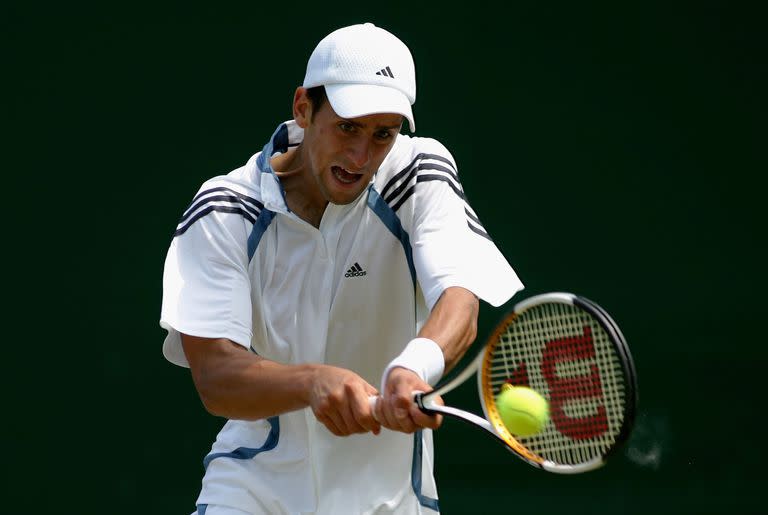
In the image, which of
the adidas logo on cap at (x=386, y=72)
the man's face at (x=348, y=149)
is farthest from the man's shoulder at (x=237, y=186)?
the adidas logo on cap at (x=386, y=72)

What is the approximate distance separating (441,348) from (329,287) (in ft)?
1.29

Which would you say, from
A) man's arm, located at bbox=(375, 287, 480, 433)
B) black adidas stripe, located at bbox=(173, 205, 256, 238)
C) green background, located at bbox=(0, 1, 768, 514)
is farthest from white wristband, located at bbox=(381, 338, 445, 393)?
green background, located at bbox=(0, 1, 768, 514)

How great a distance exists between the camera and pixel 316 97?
9.84 ft

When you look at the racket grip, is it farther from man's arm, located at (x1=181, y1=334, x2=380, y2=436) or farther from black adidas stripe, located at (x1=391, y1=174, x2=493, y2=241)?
black adidas stripe, located at (x1=391, y1=174, x2=493, y2=241)

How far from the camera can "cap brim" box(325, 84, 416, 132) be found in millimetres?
2822

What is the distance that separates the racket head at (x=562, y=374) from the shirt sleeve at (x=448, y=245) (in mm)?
248

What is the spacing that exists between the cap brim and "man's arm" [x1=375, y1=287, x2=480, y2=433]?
15.3 inches

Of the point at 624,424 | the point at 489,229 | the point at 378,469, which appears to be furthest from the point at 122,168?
the point at 624,424

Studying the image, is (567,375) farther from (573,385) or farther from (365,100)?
(365,100)

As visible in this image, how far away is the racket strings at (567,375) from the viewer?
2521mm

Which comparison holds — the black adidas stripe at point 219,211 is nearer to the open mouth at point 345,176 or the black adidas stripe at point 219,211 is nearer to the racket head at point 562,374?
the open mouth at point 345,176

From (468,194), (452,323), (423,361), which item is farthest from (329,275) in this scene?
(468,194)

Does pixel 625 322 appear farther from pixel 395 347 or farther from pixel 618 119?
pixel 395 347

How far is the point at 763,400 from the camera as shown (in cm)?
478
